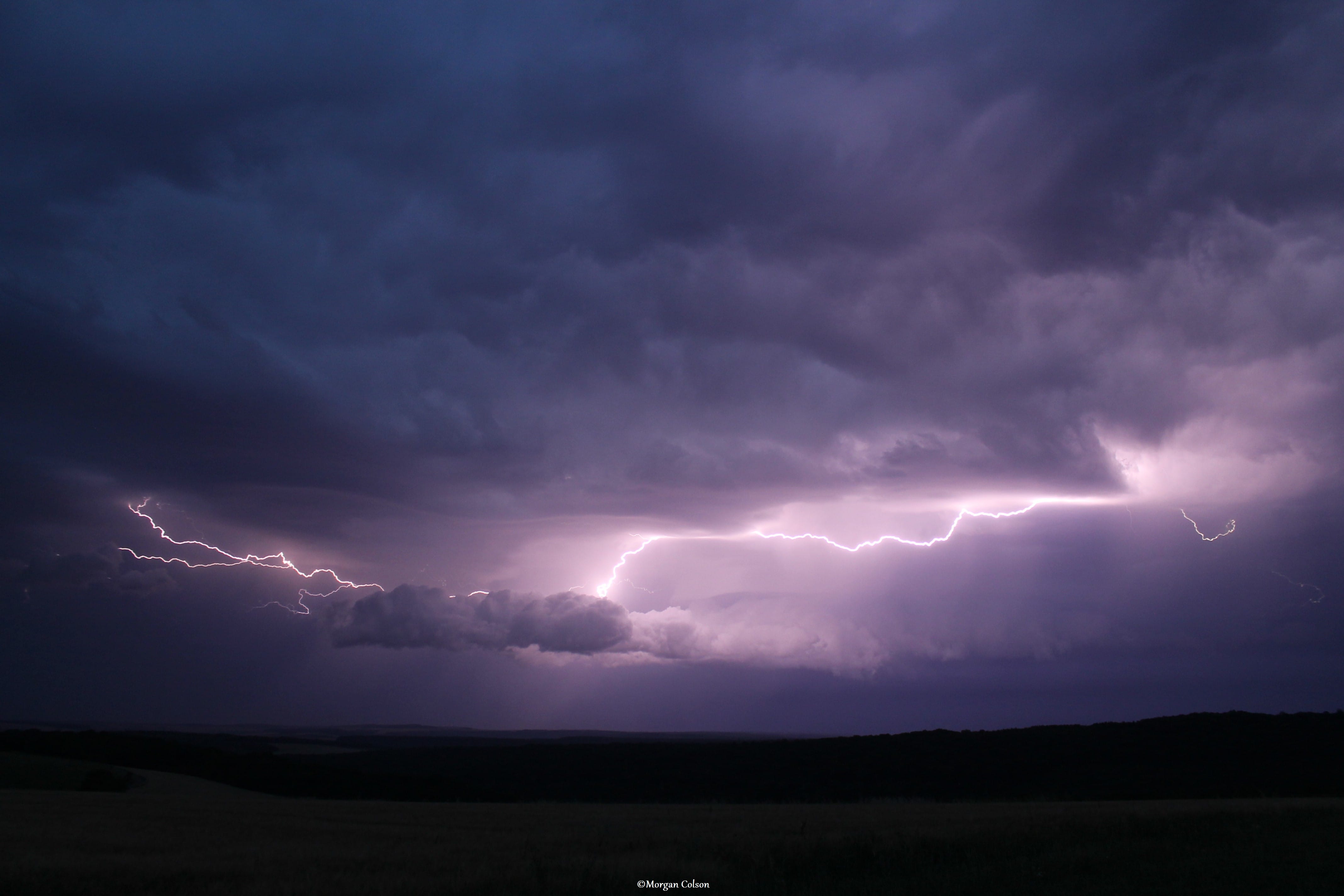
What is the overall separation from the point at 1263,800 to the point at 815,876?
31.2 m

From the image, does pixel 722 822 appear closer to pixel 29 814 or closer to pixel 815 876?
pixel 815 876

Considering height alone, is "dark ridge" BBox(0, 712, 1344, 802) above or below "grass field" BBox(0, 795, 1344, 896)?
below

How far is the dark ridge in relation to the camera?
62031 mm

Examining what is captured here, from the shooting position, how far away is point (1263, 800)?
3606 centimetres

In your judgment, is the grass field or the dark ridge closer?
the grass field

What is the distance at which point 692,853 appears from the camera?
20.0m

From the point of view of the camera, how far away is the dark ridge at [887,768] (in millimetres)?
62031

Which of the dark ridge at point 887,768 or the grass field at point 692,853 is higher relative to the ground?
the grass field at point 692,853

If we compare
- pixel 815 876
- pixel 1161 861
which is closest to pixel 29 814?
pixel 815 876

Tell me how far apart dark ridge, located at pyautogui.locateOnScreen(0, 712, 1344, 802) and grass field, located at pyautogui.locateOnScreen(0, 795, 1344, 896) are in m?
32.0

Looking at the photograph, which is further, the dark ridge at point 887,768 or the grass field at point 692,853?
the dark ridge at point 887,768

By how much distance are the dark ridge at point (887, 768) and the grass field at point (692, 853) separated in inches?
1258

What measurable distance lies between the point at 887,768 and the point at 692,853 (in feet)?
221

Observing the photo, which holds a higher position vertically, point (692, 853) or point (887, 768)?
point (692, 853)
